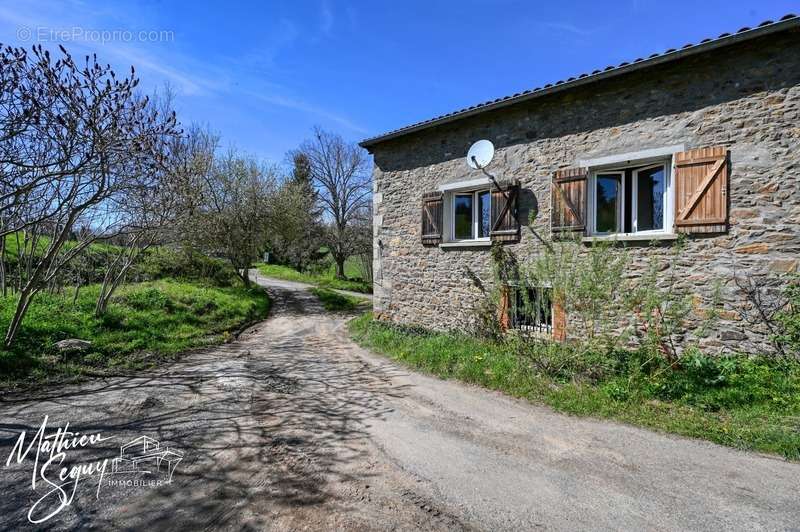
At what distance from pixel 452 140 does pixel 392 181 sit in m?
2.00

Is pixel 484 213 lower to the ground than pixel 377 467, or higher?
higher

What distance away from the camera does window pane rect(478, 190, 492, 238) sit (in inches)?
338

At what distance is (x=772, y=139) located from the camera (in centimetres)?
540

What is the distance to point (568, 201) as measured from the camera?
23.0 feet

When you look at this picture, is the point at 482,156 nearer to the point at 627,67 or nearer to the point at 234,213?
the point at 627,67

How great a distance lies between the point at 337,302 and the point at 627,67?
12790 millimetres

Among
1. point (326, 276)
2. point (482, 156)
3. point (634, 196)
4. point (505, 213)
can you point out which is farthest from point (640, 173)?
point (326, 276)

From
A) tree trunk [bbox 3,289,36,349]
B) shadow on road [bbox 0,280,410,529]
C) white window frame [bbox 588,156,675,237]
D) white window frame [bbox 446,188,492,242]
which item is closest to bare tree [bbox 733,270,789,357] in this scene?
white window frame [bbox 588,156,675,237]

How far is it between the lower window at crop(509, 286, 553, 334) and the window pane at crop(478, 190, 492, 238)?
5.18 feet

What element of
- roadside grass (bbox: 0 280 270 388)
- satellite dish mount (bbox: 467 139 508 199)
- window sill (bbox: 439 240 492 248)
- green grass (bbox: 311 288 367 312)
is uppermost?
satellite dish mount (bbox: 467 139 508 199)

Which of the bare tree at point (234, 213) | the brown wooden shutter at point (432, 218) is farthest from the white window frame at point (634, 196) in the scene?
the bare tree at point (234, 213)

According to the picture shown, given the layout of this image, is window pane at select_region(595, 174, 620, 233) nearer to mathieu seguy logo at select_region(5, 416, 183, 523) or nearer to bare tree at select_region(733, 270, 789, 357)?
bare tree at select_region(733, 270, 789, 357)

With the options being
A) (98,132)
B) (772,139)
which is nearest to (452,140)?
(772,139)

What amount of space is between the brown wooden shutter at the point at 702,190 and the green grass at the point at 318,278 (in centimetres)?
1789
